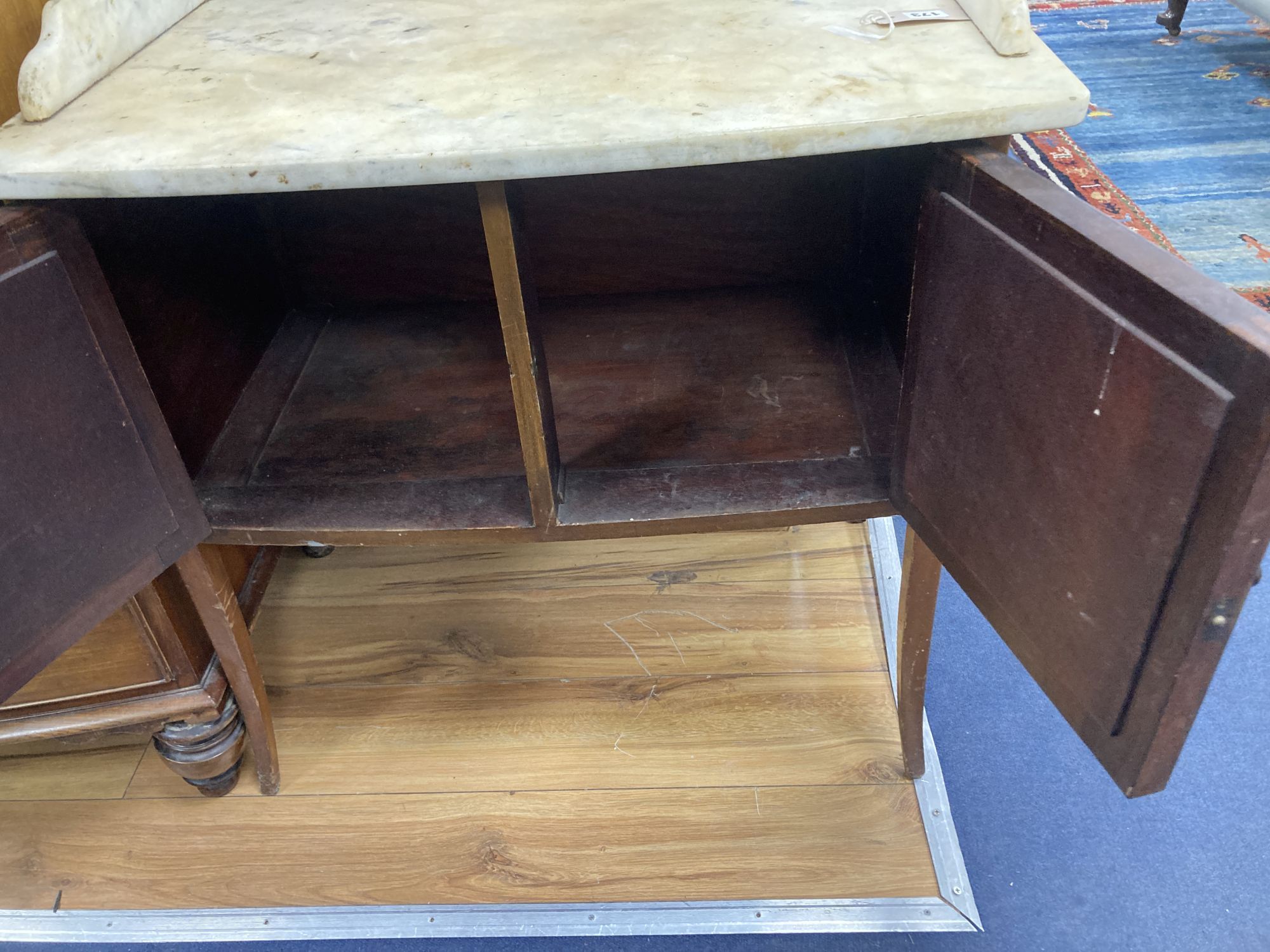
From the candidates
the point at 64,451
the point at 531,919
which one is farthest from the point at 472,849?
the point at 64,451

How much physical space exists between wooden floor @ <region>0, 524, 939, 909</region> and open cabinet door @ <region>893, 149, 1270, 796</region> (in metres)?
0.47

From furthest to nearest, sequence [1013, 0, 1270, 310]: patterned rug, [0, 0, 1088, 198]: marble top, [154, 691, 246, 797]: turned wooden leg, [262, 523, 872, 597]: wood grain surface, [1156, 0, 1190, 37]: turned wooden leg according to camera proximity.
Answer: [1156, 0, 1190, 37]: turned wooden leg
[1013, 0, 1270, 310]: patterned rug
[262, 523, 872, 597]: wood grain surface
[154, 691, 246, 797]: turned wooden leg
[0, 0, 1088, 198]: marble top

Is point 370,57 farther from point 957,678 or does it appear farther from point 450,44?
point 957,678

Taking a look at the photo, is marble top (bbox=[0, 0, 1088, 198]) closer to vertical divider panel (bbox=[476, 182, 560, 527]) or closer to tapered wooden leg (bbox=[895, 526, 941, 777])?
vertical divider panel (bbox=[476, 182, 560, 527])

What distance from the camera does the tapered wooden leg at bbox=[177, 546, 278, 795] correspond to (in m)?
0.92

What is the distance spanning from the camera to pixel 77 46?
0.74 meters

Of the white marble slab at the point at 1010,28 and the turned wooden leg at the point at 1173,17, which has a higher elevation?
the white marble slab at the point at 1010,28

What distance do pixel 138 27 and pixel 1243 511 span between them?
3.00 ft

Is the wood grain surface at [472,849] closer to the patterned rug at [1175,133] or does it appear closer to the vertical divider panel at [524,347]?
the vertical divider panel at [524,347]

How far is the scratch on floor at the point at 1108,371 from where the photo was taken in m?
0.51

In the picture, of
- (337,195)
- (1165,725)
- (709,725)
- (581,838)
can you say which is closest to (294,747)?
(581,838)

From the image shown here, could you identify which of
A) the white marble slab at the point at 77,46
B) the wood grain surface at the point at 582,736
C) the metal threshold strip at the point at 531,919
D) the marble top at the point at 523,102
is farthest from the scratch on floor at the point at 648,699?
the white marble slab at the point at 77,46

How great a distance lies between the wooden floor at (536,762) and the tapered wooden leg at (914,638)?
0.05 meters

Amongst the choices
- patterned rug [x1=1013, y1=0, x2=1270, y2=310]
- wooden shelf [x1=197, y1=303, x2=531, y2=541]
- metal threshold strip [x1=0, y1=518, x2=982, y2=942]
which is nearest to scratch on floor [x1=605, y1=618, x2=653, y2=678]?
metal threshold strip [x1=0, y1=518, x2=982, y2=942]
